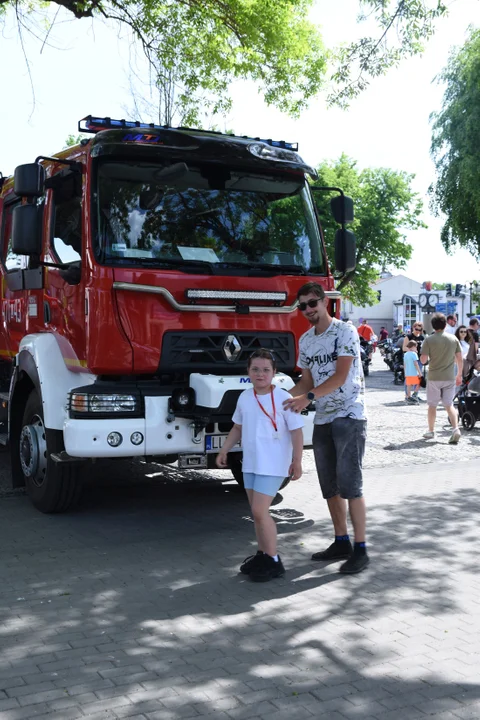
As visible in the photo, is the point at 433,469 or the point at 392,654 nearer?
the point at 392,654

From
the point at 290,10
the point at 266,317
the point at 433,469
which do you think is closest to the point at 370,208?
the point at 290,10

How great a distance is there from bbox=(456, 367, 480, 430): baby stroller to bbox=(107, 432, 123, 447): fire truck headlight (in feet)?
25.6

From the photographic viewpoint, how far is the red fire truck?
255 inches

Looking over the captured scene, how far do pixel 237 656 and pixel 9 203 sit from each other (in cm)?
589

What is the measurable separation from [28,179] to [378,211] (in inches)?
1483

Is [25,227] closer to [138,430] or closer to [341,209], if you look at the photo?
[138,430]

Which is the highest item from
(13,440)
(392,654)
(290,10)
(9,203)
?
(290,10)

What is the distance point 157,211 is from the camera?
6723mm

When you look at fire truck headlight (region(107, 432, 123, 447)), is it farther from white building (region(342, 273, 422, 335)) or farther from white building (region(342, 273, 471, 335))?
white building (region(342, 273, 422, 335))

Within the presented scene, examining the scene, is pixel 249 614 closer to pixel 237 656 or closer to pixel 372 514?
pixel 237 656

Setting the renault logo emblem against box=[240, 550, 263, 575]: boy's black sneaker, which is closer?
box=[240, 550, 263, 575]: boy's black sneaker

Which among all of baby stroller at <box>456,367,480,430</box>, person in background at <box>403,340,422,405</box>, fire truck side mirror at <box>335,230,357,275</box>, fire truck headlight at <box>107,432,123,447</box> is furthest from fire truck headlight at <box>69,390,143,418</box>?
Result: person in background at <box>403,340,422,405</box>

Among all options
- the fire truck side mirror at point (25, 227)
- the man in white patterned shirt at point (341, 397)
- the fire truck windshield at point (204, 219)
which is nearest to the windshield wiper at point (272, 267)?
the fire truck windshield at point (204, 219)

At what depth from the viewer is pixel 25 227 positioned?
684cm
